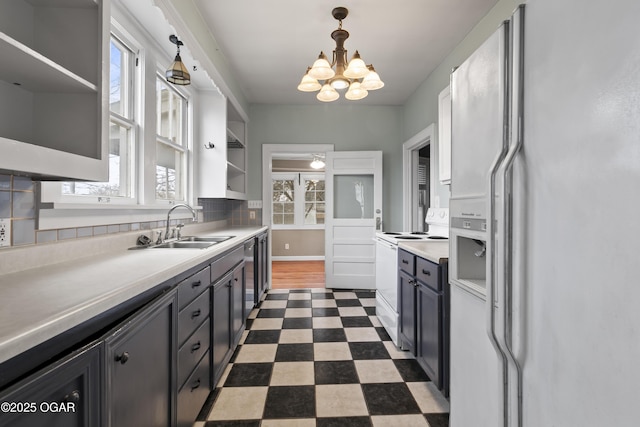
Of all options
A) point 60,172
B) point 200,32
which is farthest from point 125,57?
point 60,172

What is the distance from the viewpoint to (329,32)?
8.93ft

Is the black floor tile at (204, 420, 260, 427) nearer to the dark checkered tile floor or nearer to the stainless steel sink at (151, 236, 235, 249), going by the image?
the dark checkered tile floor

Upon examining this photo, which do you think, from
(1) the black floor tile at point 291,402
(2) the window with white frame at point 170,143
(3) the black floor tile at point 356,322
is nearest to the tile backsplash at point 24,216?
(2) the window with white frame at point 170,143

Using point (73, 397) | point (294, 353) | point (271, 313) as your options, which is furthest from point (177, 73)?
point (271, 313)

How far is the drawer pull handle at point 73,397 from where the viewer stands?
707 millimetres

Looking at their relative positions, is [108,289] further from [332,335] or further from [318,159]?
[318,159]

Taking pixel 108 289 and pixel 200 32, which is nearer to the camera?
pixel 108 289

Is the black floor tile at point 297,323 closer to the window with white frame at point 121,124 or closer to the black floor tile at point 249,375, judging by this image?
the black floor tile at point 249,375

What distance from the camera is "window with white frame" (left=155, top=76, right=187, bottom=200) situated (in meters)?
2.54

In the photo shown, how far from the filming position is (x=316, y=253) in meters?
7.00

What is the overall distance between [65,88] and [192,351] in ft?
4.04

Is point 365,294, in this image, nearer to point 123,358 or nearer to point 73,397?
point 123,358

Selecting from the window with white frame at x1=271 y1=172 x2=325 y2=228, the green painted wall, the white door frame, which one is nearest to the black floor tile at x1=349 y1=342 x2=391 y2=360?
the green painted wall

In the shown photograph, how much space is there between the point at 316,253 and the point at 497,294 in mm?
6088
